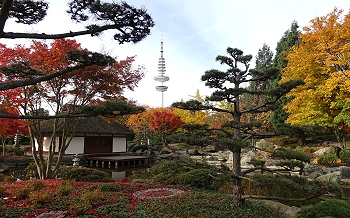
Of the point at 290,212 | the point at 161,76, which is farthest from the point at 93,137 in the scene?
the point at 161,76

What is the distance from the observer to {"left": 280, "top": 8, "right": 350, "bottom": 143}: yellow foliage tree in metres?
13.1

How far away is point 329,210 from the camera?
154 inches

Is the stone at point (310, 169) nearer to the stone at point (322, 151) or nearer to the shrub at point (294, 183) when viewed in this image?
the stone at point (322, 151)

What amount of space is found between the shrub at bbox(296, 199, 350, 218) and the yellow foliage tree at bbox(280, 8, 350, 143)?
10.5m

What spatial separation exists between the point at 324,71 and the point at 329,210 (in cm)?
1204

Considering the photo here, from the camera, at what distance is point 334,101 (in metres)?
14.0

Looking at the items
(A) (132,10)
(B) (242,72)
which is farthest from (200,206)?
(A) (132,10)

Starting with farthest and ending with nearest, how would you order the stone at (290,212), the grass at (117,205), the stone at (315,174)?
1. the stone at (315,174)
2. the stone at (290,212)
3. the grass at (117,205)

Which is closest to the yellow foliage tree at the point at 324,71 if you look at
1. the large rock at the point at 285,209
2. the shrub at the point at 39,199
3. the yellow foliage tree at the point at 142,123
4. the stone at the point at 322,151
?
the stone at the point at 322,151

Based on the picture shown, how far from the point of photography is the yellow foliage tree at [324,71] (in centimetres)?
1314

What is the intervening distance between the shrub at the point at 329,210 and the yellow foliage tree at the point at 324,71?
1047cm

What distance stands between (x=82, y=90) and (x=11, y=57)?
2532mm

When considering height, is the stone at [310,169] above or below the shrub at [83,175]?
below

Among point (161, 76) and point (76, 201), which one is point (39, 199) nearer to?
point (76, 201)
